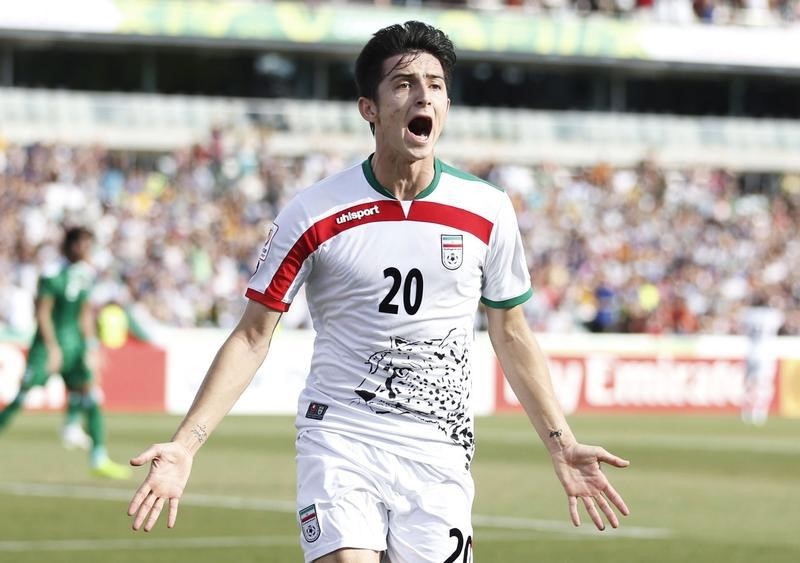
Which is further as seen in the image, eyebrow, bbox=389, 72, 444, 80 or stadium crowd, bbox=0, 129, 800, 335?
stadium crowd, bbox=0, 129, 800, 335

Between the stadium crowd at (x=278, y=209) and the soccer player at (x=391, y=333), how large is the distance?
23.1 m

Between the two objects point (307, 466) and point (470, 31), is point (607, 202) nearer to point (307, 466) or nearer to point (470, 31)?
point (470, 31)

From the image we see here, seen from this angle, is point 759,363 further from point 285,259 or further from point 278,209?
point 285,259

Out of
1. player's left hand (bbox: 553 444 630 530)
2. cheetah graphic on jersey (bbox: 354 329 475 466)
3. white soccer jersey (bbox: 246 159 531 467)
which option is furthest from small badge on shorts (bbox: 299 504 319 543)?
player's left hand (bbox: 553 444 630 530)

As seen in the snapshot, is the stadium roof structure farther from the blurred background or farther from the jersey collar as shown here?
the jersey collar

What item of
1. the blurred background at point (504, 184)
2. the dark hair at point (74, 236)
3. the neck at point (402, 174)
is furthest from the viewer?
the blurred background at point (504, 184)

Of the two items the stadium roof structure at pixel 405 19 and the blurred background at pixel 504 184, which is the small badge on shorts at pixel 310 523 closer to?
the blurred background at pixel 504 184

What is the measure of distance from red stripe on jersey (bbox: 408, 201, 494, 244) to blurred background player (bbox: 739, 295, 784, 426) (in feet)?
84.2

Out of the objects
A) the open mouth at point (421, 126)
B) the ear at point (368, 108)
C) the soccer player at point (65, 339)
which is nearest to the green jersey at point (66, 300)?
the soccer player at point (65, 339)

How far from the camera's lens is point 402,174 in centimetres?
Result: 630

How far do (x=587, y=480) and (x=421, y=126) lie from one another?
1352 mm

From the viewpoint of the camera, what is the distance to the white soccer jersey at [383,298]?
6.21m

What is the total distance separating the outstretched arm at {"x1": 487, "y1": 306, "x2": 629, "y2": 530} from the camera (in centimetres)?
622

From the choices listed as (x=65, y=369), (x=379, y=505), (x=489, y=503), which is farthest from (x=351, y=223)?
(x=65, y=369)
